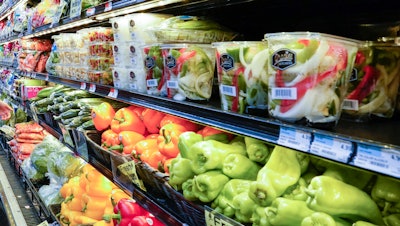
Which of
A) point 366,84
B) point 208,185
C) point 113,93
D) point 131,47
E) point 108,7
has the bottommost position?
point 208,185

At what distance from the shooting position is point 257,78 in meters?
1.05

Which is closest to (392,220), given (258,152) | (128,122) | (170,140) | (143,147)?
(258,152)

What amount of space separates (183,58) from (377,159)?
0.79 m

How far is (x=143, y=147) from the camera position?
1842 millimetres

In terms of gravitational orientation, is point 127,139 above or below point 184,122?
below

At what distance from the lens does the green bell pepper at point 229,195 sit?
1.14m

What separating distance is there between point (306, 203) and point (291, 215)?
47 millimetres

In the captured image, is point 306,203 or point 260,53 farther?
point 260,53

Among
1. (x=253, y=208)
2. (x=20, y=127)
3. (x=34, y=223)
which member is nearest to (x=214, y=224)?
(x=253, y=208)

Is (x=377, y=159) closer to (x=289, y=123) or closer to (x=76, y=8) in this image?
(x=289, y=123)

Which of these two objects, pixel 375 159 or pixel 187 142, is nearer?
pixel 375 159

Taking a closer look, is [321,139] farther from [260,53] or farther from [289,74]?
[260,53]

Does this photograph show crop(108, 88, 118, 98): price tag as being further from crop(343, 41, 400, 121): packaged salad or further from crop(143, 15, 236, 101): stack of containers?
crop(343, 41, 400, 121): packaged salad

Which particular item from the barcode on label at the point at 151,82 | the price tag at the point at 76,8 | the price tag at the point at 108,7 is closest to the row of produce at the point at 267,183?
the barcode on label at the point at 151,82
